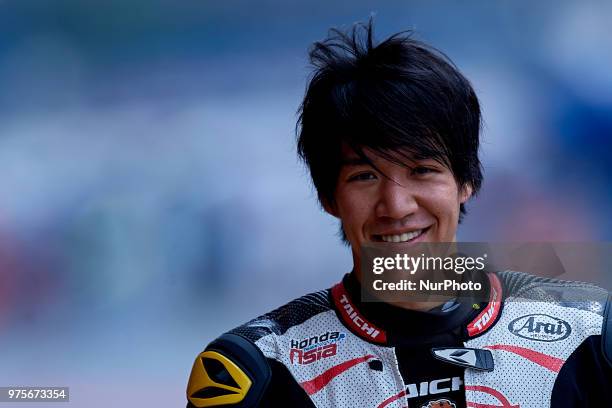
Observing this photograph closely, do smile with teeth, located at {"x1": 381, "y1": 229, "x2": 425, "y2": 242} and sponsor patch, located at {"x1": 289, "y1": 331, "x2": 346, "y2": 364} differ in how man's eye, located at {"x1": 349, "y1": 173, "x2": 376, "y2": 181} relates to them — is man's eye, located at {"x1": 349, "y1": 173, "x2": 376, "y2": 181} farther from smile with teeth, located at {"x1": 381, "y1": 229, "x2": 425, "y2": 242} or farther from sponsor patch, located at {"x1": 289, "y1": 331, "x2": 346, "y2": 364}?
sponsor patch, located at {"x1": 289, "y1": 331, "x2": 346, "y2": 364}

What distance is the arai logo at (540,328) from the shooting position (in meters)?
1.68

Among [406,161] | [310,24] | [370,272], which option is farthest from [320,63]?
[310,24]

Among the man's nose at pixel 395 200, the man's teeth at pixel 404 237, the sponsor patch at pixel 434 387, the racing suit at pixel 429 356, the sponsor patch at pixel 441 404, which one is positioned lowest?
the sponsor patch at pixel 441 404

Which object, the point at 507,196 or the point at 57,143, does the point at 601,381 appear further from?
the point at 57,143

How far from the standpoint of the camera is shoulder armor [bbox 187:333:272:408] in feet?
5.47

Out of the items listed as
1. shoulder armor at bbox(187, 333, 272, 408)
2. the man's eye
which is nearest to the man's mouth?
the man's eye

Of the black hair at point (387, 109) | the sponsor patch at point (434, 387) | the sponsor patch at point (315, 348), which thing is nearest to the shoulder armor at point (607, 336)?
the sponsor patch at point (434, 387)

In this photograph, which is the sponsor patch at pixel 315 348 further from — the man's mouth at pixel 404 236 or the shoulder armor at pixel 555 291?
the shoulder armor at pixel 555 291

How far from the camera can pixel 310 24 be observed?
3.50 metres

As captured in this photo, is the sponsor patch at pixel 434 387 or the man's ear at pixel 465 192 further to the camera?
the man's ear at pixel 465 192

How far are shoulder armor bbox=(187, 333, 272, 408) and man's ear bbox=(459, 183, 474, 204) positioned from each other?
0.49 meters

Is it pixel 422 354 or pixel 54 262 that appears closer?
pixel 422 354

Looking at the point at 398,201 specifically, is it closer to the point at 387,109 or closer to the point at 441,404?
the point at 387,109

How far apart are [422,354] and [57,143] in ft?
7.11
